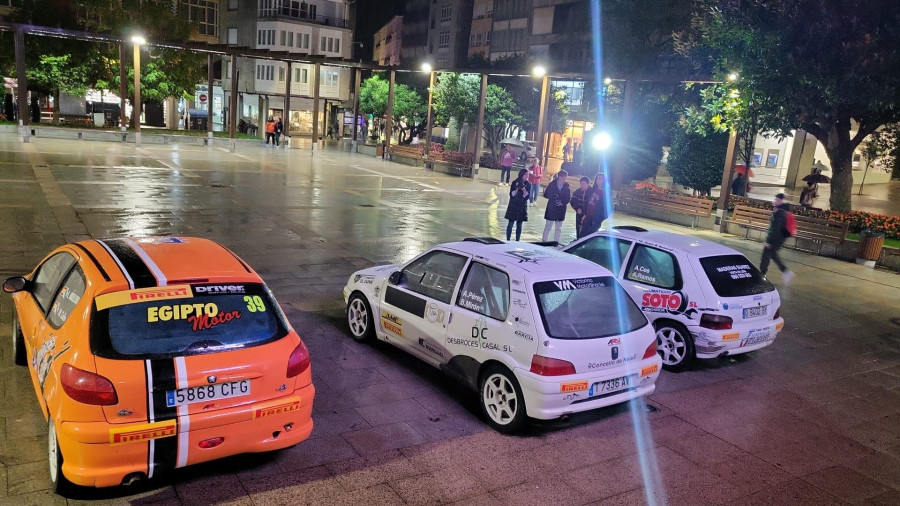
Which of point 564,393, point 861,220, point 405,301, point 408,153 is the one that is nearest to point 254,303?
point 405,301

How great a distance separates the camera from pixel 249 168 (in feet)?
84.5

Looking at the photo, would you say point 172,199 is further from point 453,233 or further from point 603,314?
point 603,314

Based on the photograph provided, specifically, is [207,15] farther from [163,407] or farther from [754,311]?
[163,407]

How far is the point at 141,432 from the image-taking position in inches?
159

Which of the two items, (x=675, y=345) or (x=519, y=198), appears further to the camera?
(x=519, y=198)

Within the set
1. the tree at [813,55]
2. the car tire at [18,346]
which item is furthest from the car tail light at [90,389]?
the tree at [813,55]

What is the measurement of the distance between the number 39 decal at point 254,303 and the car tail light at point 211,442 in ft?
2.95

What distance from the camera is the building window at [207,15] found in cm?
6300

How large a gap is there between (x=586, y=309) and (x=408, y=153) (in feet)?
97.5

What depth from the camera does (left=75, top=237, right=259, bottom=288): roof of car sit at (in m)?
4.61

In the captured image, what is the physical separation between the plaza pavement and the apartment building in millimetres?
50063

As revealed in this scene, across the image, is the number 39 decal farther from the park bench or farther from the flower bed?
the park bench

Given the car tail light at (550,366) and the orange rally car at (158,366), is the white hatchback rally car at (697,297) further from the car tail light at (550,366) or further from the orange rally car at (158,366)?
the orange rally car at (158,366)

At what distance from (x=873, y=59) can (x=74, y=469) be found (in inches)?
676
